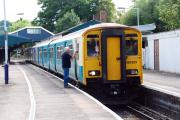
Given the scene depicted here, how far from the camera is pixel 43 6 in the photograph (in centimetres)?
9806

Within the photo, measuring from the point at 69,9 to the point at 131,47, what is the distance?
7319 cm

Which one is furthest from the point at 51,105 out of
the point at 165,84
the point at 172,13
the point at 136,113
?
the point at 172,13

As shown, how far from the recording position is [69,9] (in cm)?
9344

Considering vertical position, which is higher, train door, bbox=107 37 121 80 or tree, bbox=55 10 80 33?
tree, bbox=55 10 80 33

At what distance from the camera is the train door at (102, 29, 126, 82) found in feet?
66.3

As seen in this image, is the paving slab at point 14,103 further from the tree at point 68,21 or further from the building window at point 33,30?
the building window at point 33,30

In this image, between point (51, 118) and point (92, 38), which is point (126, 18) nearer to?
point (92, 38)

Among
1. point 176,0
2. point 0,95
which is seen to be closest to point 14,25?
point 176,0

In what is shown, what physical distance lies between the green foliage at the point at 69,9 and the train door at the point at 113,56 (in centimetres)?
7341

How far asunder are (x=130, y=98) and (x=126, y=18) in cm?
6637

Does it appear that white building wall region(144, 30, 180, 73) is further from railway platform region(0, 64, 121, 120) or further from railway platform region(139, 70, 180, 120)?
railway platform region(139, 70, 180, 120)

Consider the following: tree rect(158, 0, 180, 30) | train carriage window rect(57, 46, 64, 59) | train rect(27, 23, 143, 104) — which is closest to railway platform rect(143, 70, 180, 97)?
train rect(27, 23, 143, 104)

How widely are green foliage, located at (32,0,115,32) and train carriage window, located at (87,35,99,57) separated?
72994mm

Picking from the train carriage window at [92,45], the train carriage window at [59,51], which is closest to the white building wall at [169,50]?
the train carriage window at [59,51]
